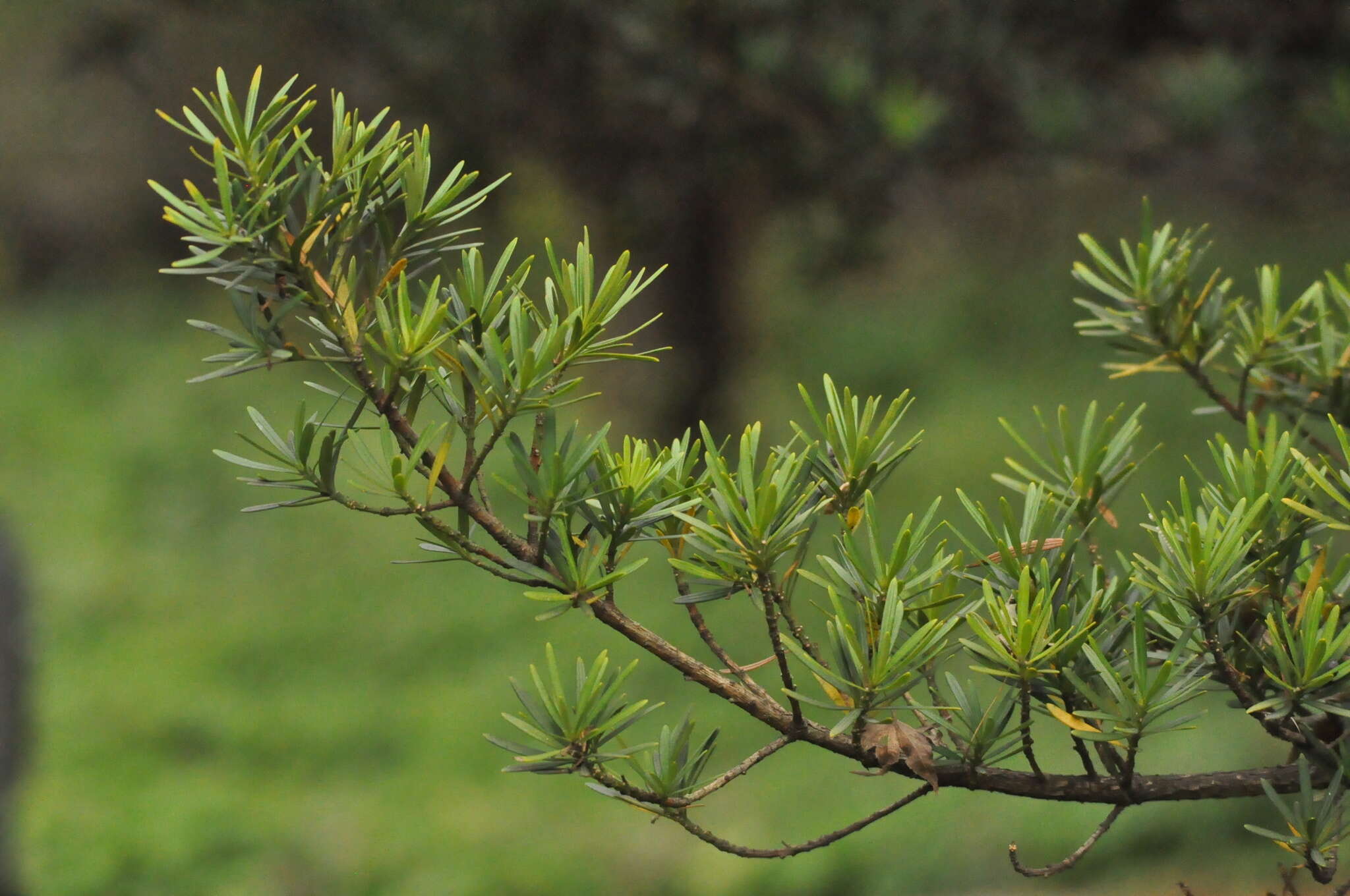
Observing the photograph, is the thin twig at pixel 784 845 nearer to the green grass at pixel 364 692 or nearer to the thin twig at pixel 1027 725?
the thin twig at pixel 1027 725

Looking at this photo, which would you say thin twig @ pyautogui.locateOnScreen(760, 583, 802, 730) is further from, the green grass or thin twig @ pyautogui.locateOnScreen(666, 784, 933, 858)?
the green grass

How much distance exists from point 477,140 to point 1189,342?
7.20 ft

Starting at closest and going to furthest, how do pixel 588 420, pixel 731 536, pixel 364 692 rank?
pixel 731 536 → pixel 364 692 → pixel 588 420

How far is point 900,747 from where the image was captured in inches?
22.9

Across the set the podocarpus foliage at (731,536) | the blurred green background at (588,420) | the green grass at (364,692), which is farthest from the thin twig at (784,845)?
the green grass at (364,692)

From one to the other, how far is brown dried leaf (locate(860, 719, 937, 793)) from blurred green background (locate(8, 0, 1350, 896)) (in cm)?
140

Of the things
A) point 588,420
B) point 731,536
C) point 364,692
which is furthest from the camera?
point 588,420

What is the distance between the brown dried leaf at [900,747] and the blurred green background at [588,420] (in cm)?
140

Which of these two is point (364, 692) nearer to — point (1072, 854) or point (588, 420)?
point (588, 420)

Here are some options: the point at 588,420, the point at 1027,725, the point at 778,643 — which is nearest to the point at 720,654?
the point at 778,643

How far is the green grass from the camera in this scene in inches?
104

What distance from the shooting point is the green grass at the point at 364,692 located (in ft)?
8.64

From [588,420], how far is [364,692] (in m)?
1.55

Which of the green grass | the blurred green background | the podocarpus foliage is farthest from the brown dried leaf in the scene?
the green grass
